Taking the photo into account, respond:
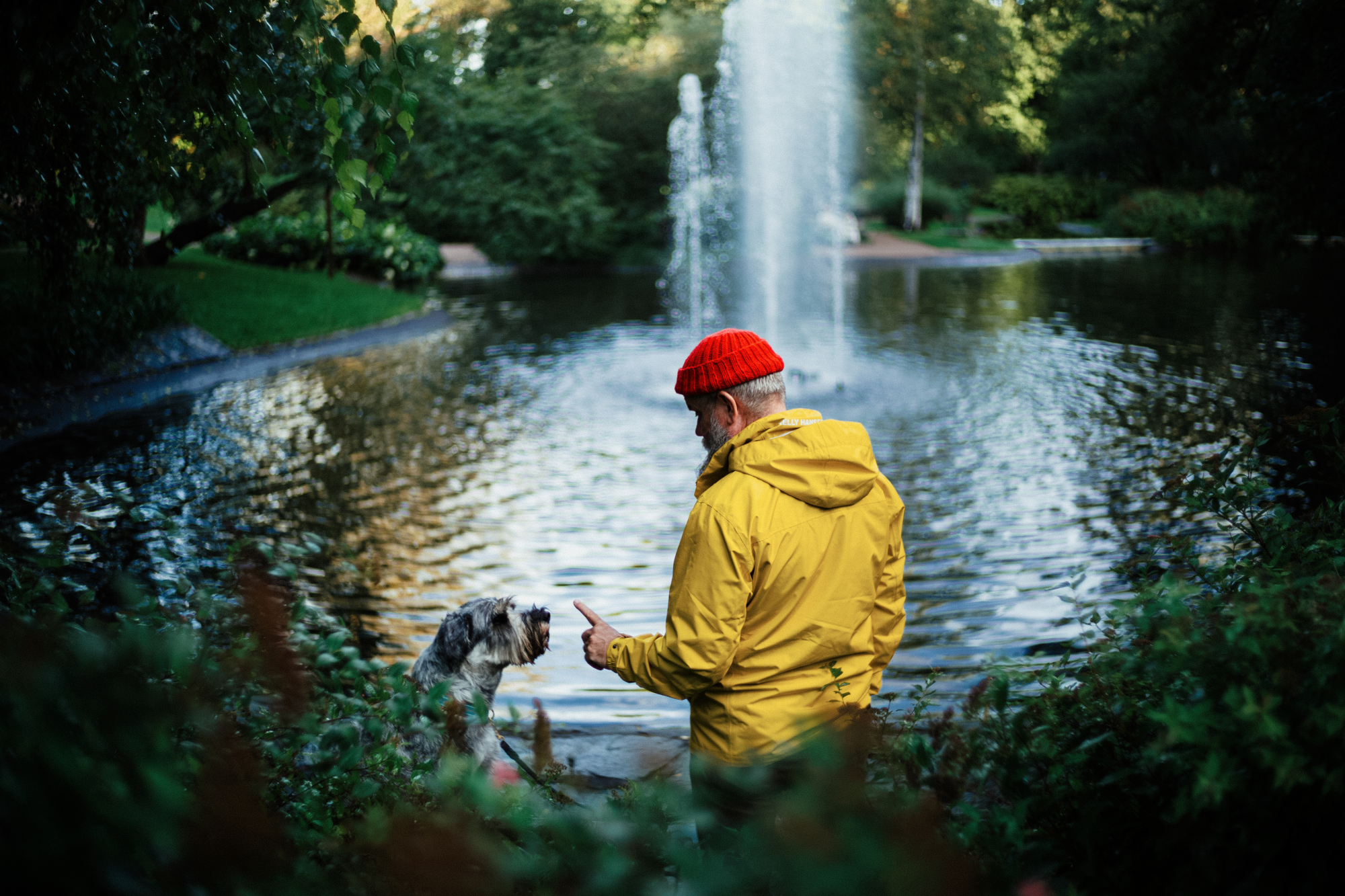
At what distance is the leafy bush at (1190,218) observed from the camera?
3409cm

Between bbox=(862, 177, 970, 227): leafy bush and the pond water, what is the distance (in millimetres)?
26327

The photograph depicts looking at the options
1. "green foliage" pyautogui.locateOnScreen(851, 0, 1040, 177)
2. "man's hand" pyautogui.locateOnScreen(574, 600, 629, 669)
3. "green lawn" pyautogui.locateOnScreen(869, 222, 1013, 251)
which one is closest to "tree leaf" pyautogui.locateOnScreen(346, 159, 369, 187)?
"man's hand" pyautogui.locateOnScreen(574, 600, 629, 669)

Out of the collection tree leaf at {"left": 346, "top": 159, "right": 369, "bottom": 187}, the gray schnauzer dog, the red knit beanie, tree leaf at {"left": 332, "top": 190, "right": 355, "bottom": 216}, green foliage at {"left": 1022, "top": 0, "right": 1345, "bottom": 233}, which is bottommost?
the gray schnauzer dog

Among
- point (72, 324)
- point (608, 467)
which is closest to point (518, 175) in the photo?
point (72, 324)

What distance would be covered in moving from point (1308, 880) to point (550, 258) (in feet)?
107

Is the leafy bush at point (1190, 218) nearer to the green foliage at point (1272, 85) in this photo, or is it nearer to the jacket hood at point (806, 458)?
the green foliage at point (1272, 85)

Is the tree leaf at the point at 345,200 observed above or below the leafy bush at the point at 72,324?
above

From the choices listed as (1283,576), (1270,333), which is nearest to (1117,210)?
(1270,333)

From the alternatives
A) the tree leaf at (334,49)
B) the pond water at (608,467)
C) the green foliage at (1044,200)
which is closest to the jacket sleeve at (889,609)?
the pond water at (608,467)

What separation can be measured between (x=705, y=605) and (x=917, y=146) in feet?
135

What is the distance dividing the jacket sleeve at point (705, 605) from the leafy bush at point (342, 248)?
78.6ft

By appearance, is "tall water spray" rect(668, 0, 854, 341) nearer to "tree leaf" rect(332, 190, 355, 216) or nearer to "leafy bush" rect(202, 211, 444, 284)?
"leafy bush" rect(202, 211, 444, 284)

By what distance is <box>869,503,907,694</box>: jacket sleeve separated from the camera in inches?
104

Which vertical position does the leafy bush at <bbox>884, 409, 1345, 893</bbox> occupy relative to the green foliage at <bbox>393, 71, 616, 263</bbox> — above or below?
below
